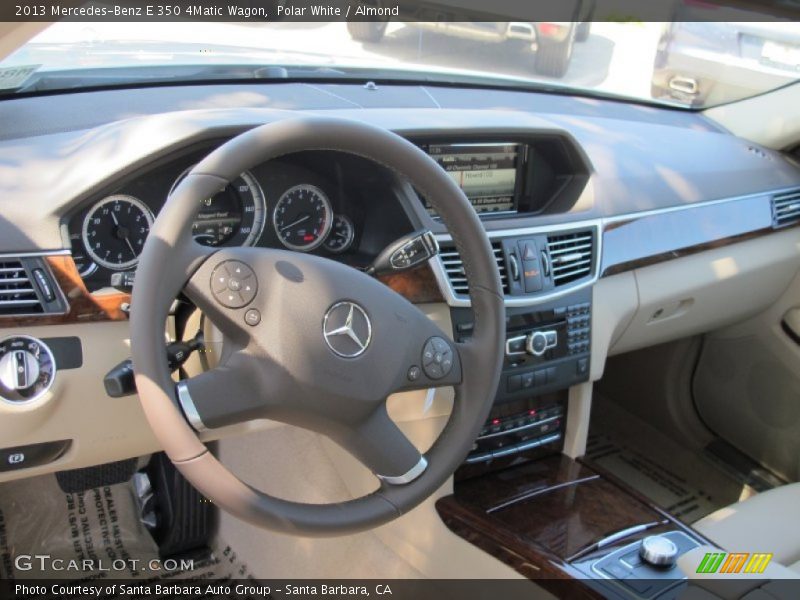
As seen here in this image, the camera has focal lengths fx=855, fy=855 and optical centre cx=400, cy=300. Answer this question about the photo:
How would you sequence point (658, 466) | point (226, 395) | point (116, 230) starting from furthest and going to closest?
1. point (658, 466)
2. point (116, 230)
3. point (226, 395)

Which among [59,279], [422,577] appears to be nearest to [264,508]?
[59,279]

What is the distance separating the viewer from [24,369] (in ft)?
4.65

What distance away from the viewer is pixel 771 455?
2.85 metres

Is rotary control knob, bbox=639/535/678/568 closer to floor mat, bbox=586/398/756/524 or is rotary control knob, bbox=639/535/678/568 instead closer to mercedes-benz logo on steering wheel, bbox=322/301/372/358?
mercedes-benz logo on steering wheel, bbox=322/301/372/358

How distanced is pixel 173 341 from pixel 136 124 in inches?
16.4

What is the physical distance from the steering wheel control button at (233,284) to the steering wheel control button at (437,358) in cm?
31

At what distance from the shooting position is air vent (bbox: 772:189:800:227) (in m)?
2.59

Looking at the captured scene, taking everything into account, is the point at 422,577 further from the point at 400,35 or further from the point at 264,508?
the point at 400,35

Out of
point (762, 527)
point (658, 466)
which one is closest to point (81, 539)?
point (762, 527)

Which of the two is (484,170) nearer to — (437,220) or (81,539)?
(437,220)

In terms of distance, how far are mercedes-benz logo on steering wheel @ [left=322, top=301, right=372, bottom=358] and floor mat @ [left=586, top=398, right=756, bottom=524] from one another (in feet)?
5.47

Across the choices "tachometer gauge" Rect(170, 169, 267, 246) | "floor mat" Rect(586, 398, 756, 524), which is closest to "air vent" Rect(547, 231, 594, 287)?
"tachometer gauge" Rect(170, 169, 267, 246)

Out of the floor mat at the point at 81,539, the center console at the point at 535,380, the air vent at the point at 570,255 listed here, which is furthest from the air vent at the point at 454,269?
the floor mat at the point at 81,539

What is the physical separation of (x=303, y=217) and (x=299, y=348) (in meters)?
0.47
